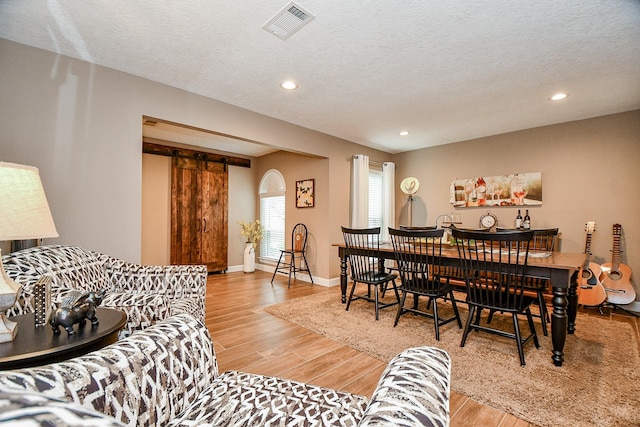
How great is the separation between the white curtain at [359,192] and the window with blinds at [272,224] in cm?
159

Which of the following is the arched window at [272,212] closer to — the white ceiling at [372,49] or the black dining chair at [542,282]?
the white ceiling at [372,49]

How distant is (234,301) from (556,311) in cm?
342

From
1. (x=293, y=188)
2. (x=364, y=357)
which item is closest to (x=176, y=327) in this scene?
(x=364, y=357)

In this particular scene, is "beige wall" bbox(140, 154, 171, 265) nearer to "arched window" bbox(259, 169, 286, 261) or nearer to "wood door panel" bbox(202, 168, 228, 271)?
"wood door panel" bbox(202, 168, 228, 271)

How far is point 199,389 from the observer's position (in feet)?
3.56

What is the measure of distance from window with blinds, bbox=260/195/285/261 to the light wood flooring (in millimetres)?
2289

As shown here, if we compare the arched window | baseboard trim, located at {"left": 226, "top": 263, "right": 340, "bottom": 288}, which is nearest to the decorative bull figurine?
baseboard trim, located at {"left": 226, "top": 263, "right": 340, "bottom": 288}

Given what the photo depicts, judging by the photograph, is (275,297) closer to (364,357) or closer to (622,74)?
(364,357)

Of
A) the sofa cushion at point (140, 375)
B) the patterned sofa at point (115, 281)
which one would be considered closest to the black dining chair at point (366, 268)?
the patterned sofa at point (115, 281)

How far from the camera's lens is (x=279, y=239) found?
6.06 metres

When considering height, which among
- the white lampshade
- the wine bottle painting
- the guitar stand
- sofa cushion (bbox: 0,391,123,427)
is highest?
the wine bottle painting

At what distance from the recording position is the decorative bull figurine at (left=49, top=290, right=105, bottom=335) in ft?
3.84

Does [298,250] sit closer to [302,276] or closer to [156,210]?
[302,276]

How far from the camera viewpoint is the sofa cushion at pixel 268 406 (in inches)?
37.0
